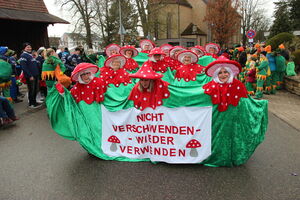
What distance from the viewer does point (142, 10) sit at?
32438 millimetres

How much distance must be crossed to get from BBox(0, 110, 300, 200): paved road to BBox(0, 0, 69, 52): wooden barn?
11224 mm

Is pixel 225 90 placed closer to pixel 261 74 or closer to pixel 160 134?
pixel 160 134

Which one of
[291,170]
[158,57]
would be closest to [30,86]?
[158,57]

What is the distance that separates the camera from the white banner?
3.61 meters

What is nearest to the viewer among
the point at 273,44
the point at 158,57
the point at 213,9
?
the point at 158,57

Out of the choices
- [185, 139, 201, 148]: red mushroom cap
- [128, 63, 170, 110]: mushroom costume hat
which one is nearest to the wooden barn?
[128, 63, 170, 110]: mushroom costume hat

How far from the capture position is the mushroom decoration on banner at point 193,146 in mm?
3645

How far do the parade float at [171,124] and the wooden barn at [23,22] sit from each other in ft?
37.3

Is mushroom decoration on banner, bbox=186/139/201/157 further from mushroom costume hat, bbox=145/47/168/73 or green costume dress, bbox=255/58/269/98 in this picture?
green costume dress, bbox=255/58/269/98

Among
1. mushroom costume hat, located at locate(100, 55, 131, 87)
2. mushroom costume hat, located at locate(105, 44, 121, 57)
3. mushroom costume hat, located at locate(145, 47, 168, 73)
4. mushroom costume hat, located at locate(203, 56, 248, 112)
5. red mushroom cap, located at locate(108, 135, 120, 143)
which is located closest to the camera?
mushroom costume hat, located at locate(203, 56, 248, 112)

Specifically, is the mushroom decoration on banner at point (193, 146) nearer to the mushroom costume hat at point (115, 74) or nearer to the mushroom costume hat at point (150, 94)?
the mushroom costume hat at point (150, 94)

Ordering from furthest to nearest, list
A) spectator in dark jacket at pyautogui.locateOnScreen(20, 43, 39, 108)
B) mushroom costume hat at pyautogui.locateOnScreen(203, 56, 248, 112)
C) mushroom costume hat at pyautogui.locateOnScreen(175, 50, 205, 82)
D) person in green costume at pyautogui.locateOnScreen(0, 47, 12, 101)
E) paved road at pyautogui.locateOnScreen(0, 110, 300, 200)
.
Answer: spectator in dark jacket at pyautogui.locateOnScreen(20, 43, 39, 108), person in green costume at pyautogui.locateOnScreen(0, 47, 12, 101), mushroom costume hat at pyautogui.locateOnScreen(175, 50, 205, 82), mushroom costume hat at pyautogui.locateOnScreen(203, 56, 248, 112), paved road at pyautogui.locateOnScreen(0, 110, 300, 200)

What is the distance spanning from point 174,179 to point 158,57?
14.5ft

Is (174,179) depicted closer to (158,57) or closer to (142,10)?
(158,57)
